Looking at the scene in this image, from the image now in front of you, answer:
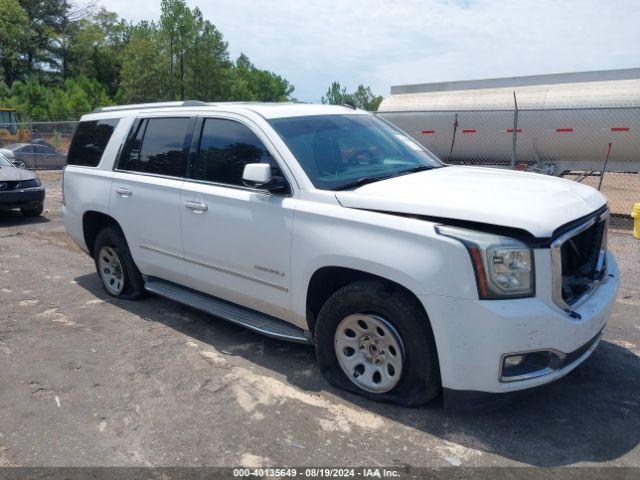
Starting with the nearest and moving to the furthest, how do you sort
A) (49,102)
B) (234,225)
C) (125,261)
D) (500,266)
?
1. (500,266)
2. (234,225)
3. (125,261)
4. (49,102)

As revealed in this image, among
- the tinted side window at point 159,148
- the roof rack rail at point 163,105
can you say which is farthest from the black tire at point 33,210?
the tinted side window at point 159,148

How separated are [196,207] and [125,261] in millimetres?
1475

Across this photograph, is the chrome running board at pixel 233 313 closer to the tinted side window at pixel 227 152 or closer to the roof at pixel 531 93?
the tinted side window at pixel 227 152

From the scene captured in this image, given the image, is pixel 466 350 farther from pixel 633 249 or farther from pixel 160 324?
pixel 633 249

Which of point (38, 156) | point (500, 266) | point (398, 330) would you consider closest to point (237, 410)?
point (398, 330)

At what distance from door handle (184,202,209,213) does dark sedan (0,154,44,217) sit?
780 cm

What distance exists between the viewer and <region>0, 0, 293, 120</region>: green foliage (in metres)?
32.9

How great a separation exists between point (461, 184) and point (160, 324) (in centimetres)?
303

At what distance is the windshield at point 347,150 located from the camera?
399 cm

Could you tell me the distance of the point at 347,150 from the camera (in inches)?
170

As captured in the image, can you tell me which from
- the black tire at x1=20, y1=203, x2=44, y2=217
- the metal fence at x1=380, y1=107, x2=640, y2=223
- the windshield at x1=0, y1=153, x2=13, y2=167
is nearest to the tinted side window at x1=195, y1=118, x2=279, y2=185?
the black tire at x1=20, y1=203, x2=44, y2=217

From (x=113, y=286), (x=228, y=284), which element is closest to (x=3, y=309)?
(x=113, y=286)

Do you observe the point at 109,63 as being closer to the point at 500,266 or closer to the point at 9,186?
the point at 9,186

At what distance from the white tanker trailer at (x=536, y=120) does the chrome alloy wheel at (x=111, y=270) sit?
8612 millimetres
